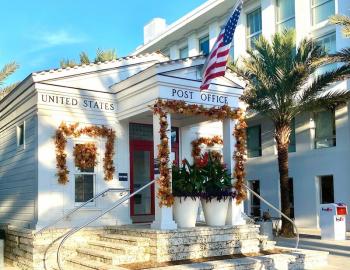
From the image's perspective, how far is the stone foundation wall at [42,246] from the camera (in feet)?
34.5

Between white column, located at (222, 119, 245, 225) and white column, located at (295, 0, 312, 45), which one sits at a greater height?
white column, located at (295, 0, 312, 45)

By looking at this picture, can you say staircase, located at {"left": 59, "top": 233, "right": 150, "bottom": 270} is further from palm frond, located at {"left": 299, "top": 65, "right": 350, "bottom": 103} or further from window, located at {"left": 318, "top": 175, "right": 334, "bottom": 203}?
window, located at {"left": 318, "top": 175, "right": 334, "bottom": 203}

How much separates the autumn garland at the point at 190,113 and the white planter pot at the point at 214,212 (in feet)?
1.61

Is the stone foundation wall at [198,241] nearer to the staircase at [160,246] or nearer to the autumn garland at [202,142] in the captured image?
the staircase at [160,246]

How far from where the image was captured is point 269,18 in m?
22.7

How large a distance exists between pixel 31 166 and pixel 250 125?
13.7 meters

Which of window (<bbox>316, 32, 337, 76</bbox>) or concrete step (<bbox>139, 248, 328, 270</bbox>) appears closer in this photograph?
concrete step (<bbox>139, 248, 328, 270</bbox>)

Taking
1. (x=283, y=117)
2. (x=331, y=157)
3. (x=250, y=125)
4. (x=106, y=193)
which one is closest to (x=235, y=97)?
(x=106, y=193)

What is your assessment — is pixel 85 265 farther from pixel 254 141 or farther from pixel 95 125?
pixel 254 141

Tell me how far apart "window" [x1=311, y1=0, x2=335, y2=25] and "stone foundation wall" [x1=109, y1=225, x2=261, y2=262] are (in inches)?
478

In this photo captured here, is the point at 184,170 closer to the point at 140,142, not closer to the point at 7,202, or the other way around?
the point at 140,142

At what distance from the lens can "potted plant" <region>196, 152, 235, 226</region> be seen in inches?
422

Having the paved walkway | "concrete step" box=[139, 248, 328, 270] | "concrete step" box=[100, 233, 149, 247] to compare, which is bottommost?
the paved walkway

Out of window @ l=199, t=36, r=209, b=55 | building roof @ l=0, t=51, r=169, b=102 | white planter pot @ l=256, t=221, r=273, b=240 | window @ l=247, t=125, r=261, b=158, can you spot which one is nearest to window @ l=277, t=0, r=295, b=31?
window @ l=247, t=125, r=261, b=158
